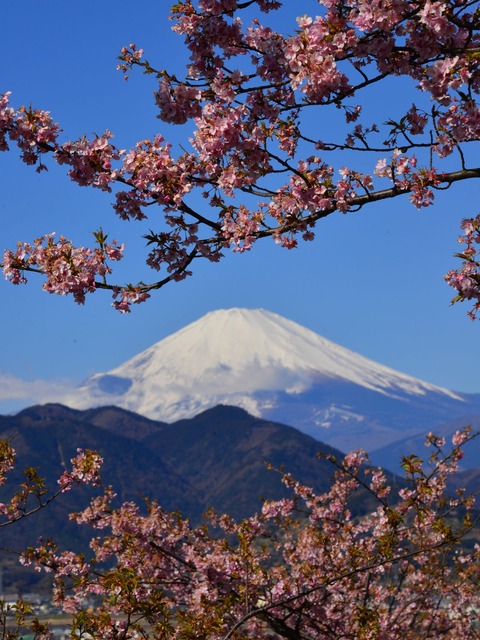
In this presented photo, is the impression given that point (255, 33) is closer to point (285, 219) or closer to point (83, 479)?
point (285, 219)

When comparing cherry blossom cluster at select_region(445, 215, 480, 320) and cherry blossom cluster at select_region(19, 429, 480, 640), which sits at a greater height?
cherry blossom cluster at select_region(445, 215, 480, 320)

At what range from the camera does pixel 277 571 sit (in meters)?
12.8

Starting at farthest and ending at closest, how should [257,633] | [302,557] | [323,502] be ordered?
1. [323,502]
2. [302,557]
3. [257,633]

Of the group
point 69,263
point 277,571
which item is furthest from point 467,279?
point 277,571

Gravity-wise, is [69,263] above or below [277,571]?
above

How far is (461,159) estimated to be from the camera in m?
6.72

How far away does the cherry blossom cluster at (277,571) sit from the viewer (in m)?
7.50

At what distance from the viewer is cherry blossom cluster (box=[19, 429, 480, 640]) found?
24.6ft

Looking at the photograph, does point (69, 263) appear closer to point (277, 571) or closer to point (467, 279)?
point (467, 279)

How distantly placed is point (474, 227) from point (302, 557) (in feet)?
30.2

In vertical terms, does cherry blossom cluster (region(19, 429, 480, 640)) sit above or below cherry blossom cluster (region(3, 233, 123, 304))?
below

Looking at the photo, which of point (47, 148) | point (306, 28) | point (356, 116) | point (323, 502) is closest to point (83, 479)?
point (47, 148)

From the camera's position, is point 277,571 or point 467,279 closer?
point 467,279

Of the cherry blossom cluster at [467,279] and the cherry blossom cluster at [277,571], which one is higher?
the cherry blossom cluster at [467,279]
